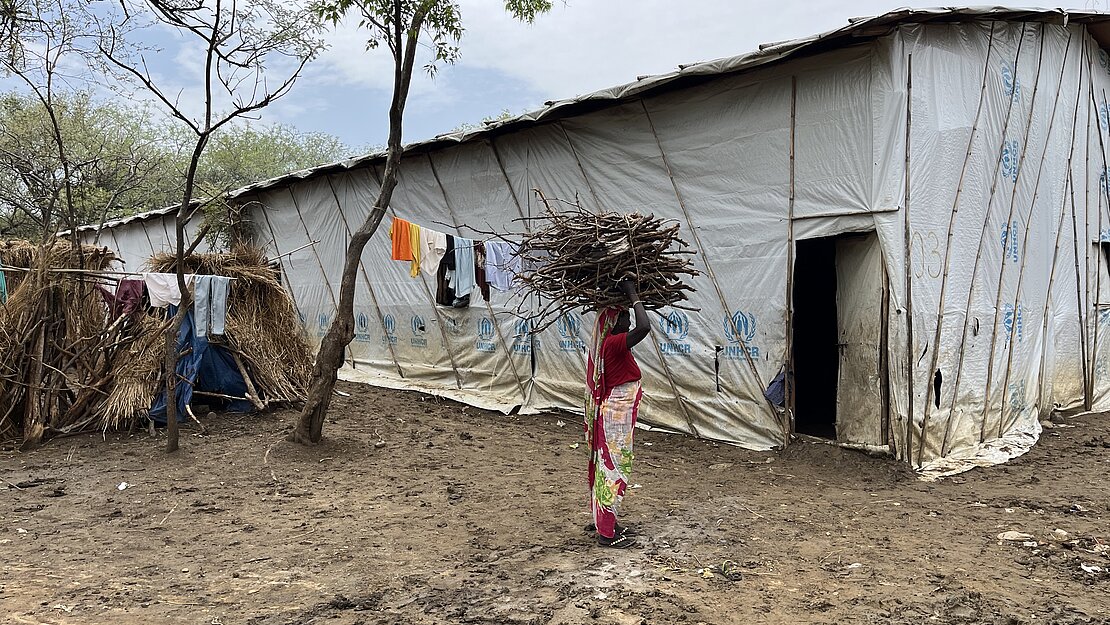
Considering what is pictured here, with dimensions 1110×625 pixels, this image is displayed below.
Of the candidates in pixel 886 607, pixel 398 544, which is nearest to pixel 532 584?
pixel 398 544

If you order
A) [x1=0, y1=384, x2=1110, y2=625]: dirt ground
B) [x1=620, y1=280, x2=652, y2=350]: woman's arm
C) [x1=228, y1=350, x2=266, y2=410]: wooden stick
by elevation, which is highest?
[x1=620, y1=280, x2=652, y2=350]: woman's arm

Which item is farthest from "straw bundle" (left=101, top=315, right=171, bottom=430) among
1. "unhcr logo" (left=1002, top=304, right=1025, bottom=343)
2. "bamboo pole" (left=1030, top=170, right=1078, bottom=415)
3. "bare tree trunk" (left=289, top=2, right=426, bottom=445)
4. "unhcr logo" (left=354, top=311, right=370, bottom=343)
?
"bamboo pole" (left=1030, top=170, right=1078, bottom=415)

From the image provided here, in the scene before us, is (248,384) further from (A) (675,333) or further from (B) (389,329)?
(A) (675,333)

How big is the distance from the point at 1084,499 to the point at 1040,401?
2.29 meters

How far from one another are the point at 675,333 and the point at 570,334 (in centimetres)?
129

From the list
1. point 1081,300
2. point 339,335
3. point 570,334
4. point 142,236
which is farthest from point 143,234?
point 1081,300

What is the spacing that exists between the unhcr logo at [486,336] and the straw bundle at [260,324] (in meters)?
1.87

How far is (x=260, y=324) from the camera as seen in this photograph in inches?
309

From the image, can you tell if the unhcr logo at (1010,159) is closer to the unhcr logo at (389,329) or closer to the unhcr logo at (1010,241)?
the unhcr logo at (1010,241)

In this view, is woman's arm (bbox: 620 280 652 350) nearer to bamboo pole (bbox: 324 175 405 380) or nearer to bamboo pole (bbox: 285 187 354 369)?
bamboo pole (bbox: 324 175 405 380)

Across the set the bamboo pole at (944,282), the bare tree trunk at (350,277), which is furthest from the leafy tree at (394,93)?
the bamboo pole at (944,282)

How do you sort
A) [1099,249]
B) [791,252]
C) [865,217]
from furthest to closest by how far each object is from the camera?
[1099,249] < [791,252] < [865,217]

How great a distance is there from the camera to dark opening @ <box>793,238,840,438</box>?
314 inches

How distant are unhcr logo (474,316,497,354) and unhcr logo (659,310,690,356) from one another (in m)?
2.35
